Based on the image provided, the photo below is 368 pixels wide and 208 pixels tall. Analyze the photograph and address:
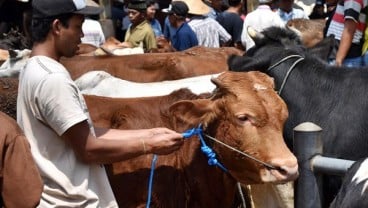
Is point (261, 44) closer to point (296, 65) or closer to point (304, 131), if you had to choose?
point (296, 65)

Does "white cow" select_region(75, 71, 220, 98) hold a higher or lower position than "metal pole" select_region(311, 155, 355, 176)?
lower

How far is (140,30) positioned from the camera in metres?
10.5

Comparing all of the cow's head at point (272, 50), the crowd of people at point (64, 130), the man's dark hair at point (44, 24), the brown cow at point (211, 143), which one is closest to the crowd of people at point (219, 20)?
the cow's head at point (272, 50)

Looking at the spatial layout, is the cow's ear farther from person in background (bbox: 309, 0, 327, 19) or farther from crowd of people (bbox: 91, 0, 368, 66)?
person in background (bbox: 309, 0, 327, 19)

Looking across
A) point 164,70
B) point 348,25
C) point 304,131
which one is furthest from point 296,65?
point 164,70

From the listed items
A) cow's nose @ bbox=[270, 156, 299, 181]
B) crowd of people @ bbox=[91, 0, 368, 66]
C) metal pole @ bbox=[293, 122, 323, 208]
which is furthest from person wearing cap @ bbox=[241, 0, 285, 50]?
metal pole @ bbox=[293, 122, 323, 208]

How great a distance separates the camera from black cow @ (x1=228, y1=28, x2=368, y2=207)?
4.46m

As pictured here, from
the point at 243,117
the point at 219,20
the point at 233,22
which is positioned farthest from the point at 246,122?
the point at 219,20

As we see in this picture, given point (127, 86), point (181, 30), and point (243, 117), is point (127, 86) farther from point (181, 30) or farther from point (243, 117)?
point (181, 30)

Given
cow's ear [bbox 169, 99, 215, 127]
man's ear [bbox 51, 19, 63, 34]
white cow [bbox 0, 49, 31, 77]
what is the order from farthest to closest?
white cow [bbox 0, 49, 31, 77] → cow's ear [bbox 169, 99, 215, 127] → man's ear [bbox 51, 19, 63, 34]

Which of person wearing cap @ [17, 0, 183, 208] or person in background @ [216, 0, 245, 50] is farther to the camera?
person in background @ [216, 0, 245, 50]

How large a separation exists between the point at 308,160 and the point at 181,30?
7073mm

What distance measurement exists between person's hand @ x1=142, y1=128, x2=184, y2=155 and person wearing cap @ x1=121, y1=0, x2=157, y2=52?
662 centimetres

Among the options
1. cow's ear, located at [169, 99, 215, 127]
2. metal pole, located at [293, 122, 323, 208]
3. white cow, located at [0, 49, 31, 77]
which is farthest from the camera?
white cow, located at [0, 49, 31, 77]
